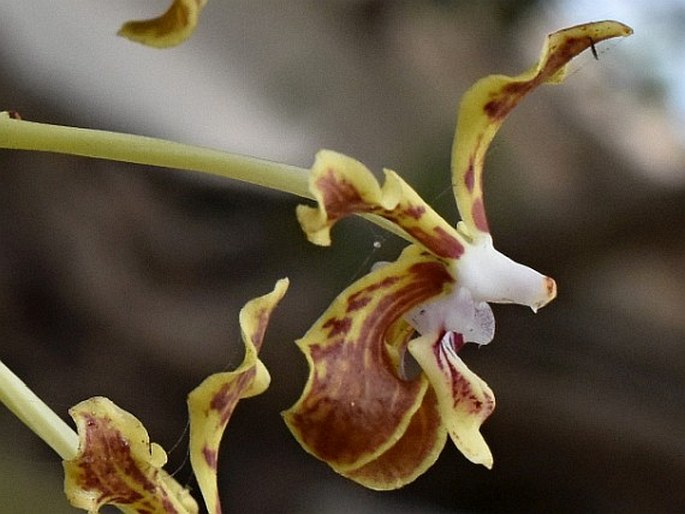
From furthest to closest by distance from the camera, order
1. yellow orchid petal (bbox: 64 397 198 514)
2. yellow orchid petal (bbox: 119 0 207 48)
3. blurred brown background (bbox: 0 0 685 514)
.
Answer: blurred brown background (bbox: 0 0 685 514), yellow orchid petal (bbox: 64 397 198 514), yellow orchid petal (bbox: 119 0 207 48)

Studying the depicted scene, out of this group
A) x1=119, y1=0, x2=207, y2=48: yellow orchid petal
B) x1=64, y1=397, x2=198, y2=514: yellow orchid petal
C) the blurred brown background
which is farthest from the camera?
Answer: the blurred brown background

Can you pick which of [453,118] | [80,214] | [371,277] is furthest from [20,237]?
[371,277]

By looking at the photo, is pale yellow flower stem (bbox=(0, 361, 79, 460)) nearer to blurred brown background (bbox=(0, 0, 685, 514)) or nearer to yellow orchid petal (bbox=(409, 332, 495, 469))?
yellow orchid petal (bbox=(409, 332, 495, 469))

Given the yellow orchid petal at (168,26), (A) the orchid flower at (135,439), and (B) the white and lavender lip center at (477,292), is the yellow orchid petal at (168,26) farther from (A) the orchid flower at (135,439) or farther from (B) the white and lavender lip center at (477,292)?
(B) the white and lavender lip center at (477,292)

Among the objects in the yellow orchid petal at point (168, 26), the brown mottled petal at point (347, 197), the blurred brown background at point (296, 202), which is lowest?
the blurred brown background at point (296, 202)

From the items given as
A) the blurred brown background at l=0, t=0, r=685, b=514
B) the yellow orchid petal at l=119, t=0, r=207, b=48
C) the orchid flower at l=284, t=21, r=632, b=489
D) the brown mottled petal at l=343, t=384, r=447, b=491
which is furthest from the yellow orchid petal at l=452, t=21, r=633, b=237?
the blurred brown background at l=0, t=0, r=685, b=514

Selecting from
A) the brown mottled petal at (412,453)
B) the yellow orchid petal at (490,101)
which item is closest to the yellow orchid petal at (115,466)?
the brown mottled petal at (412,453)

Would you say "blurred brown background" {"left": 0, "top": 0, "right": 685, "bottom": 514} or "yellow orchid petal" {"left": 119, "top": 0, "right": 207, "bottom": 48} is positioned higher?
"yellow orchid petal" {"left": 119, "top": 0, "right": 207, "bottom": 48}
